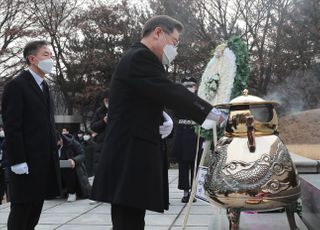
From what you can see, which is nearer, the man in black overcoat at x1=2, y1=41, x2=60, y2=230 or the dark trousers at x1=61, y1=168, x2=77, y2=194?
the man in black overcoat at x1=2, y1=41, x2=60, y2=230

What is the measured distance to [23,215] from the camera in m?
3.81

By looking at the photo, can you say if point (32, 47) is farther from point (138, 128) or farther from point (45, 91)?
point (138, 128)

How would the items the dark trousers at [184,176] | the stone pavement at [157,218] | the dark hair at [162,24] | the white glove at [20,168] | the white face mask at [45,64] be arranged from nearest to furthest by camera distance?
the dark hair at [162,24] → the white glove at [20,168] → the white face mask at [45,64] → the stone pavement at [157,218] → the dark trousers at [184,176]

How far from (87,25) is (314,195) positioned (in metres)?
19.7

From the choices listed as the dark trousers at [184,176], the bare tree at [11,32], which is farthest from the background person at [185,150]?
the bare tree at [11,32]

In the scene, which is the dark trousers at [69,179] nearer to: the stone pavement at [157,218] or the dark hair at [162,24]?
the stone pavement at [157,218]

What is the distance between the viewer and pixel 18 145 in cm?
377

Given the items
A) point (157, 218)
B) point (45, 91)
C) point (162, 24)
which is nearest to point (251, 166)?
point (162, 24)

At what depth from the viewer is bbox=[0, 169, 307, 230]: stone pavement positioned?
4418mm

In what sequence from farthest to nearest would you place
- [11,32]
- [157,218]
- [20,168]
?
Answer: [11,32] → [157,218] → [20,168]

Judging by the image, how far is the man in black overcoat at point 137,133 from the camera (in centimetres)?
275

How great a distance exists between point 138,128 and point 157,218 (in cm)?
332

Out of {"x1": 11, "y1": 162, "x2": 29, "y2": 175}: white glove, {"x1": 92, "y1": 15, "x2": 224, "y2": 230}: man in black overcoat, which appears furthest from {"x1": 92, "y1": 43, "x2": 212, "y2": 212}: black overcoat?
{"x1": 11, "y1": 162, "x2": 29, "y2": 175}: white glove

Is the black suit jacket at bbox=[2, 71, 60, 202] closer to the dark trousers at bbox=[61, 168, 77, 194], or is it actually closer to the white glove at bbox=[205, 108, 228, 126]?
the white glove at bbox=[205, 108, 228, 126]
